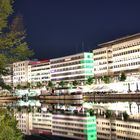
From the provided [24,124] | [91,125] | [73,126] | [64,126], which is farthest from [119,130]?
[24,124]

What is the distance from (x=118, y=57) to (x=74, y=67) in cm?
3271

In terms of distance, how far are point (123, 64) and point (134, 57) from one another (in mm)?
7261

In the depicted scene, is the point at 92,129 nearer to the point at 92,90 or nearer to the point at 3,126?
the point at 3,126

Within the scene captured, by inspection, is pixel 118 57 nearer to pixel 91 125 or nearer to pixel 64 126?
pixel 64 126

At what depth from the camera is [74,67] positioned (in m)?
178

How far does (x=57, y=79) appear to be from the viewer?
192m

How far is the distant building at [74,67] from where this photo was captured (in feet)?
568

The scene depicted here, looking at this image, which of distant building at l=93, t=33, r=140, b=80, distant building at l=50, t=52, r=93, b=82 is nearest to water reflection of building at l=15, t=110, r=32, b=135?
distant building at l=93, t=33, r=140, b=80

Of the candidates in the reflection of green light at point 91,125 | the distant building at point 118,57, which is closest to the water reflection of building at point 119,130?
the reflection of green light at point 91,125

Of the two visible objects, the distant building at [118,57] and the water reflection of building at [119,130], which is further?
the distant building at [118,57]

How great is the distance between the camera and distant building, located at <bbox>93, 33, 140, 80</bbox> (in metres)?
138

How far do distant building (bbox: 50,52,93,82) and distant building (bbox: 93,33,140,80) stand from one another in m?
6.89

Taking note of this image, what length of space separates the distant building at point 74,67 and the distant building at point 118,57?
6893mm

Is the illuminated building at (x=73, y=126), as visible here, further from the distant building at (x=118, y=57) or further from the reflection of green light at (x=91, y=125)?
the distant building at (x=118, y=57)
